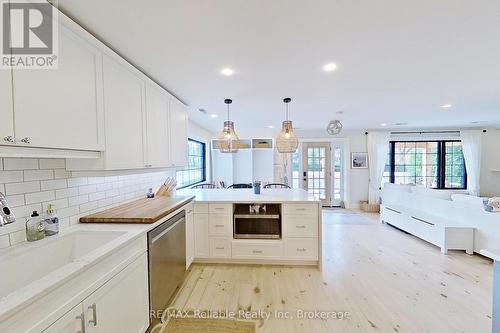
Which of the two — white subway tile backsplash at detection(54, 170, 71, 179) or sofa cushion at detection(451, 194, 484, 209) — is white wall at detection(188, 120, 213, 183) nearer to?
white subway tile backsplash at detection(54, 170, 71, 179)

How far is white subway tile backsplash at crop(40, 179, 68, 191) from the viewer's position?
1595 millimetres

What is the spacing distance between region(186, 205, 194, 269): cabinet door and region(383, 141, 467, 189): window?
626cm

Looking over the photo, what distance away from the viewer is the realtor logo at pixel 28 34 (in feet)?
3.60

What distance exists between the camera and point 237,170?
6520 millimetres

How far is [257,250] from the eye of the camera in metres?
3.00

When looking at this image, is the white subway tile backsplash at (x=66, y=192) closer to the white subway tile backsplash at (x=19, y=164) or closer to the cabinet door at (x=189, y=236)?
the white subway tile backsplash at (x=19, y=164)

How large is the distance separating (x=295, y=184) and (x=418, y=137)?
371 centimetres

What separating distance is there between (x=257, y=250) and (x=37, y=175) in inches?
93.4

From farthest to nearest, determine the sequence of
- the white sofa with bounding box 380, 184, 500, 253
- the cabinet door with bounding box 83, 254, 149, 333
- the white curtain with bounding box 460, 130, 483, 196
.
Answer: the white curtain with bounding box 460, 130, 483, 196, the white sofa with bounding box 380, 184, 500, 253, the cabinet door with bounding box 83, 254, 149, 333

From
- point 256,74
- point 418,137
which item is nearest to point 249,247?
point 256,74

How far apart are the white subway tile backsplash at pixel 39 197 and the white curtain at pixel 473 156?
28.6 ft

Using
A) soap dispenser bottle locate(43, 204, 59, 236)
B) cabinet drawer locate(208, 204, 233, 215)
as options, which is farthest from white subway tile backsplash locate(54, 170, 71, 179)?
cabinet drawer locate(208, 204, 233, 215)

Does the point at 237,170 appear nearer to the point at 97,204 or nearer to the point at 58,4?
the point at 97,204

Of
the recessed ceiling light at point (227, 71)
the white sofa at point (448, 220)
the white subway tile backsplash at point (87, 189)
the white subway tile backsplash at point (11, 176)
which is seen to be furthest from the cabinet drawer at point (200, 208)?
the white sofa at point (448, 220)
